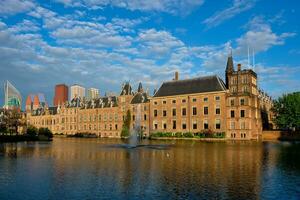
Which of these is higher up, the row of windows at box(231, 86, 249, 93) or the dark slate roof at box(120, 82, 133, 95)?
the dark slate roof at box(120, 82, 133, 95)

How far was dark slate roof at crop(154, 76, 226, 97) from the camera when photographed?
292 feet

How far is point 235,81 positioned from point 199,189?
239 ft

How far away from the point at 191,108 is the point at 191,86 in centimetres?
707

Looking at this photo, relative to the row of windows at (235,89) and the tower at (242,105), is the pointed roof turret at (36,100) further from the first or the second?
the row of windows at (235,89)

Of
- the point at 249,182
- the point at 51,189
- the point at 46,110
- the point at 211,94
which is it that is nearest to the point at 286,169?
the point at 249,182

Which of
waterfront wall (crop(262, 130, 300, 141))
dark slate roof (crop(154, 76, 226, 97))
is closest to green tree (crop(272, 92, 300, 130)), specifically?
waterfront wall (crop(262, 130, 300, 141))

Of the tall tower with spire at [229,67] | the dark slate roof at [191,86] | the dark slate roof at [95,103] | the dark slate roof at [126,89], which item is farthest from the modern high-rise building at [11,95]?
the tall tower with spire at [229,67]

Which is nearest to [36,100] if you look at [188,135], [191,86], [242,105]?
[191,86]

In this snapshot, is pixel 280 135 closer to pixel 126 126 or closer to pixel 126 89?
pixel 126 126

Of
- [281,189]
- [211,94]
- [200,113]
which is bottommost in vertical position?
[281,189]

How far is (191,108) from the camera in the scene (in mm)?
92250

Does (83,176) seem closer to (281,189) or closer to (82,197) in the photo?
(82,197)

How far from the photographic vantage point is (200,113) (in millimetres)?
90375

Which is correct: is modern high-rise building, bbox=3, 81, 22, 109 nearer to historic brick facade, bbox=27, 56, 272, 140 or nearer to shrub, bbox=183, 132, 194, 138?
historic brick facade, bbox=27, 56, 272, 140
